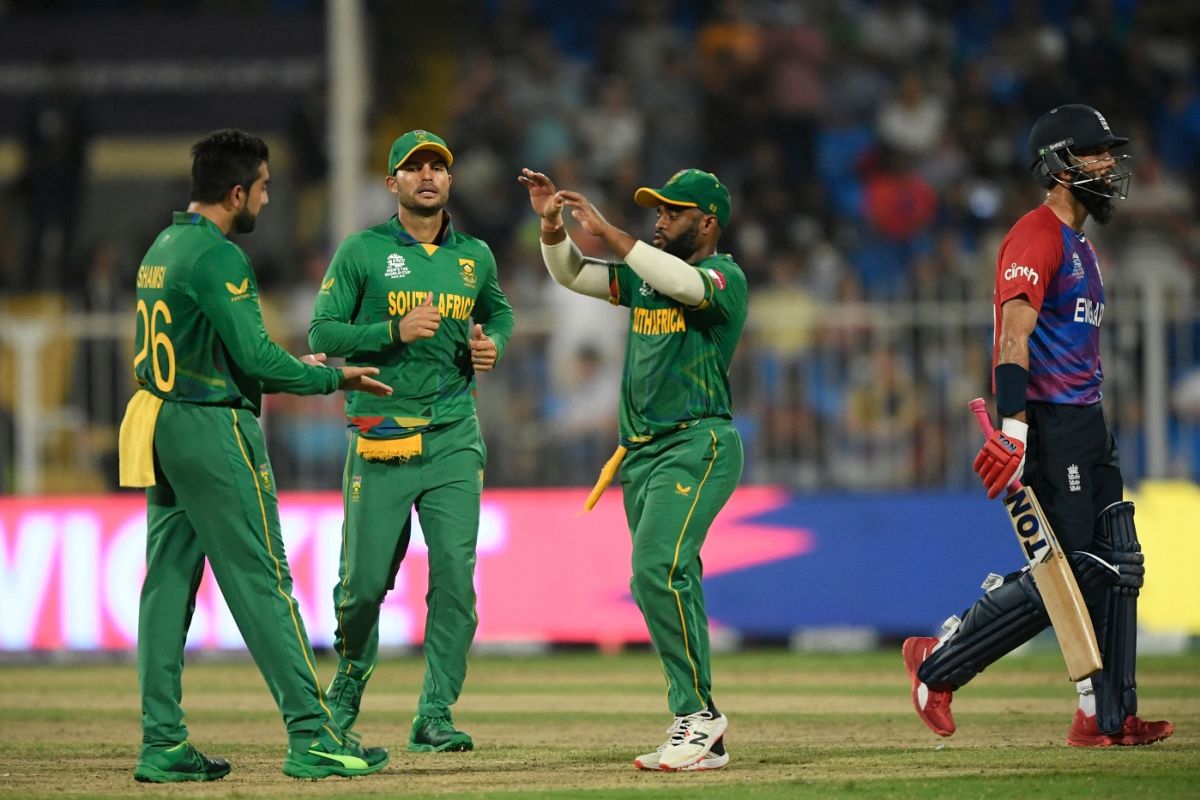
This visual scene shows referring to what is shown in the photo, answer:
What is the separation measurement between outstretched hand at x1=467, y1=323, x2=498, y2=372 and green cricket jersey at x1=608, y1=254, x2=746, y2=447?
666mm

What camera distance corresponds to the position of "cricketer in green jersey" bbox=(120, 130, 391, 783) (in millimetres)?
7723

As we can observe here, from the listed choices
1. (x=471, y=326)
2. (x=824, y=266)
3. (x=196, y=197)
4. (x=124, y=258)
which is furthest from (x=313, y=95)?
(x=196, y=197)

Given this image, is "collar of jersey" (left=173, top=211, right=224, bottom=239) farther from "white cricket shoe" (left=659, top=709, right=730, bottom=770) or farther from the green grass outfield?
"white cricket shoe" (left=659, top=709, right=730, bottom=770)

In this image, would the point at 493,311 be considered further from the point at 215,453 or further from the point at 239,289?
the point at 215,453

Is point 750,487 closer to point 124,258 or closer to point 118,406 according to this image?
point 118,406

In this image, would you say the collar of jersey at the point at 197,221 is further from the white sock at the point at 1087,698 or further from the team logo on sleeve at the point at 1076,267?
the white sock at the point at 1087,698

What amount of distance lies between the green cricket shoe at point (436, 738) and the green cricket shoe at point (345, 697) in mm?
287

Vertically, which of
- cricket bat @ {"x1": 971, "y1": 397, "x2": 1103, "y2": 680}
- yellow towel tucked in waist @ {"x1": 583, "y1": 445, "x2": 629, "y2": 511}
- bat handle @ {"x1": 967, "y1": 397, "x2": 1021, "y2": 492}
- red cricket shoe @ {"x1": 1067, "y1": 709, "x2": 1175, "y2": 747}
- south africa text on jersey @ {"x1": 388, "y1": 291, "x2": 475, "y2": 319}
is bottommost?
red cricket shoe @ {"x1": 1067, "y1": 709, "x2": 1175, "y2": 747}

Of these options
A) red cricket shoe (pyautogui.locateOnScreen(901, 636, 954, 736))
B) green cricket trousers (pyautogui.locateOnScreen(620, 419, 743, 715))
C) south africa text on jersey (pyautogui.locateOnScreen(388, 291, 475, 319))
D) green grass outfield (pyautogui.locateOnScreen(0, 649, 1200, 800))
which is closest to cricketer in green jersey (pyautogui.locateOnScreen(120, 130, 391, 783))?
green grass outfield (pyautogui.locateOnScreen(0, 649, 1200, 800))

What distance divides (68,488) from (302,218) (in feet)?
19.6

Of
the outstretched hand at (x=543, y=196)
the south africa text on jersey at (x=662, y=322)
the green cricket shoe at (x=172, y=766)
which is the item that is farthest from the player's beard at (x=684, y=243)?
the green cricket shoe at (x=172, y=766)

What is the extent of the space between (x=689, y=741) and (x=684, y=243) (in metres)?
2.13

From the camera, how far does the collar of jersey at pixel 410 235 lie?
9.13 metres

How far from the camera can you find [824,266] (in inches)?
695
